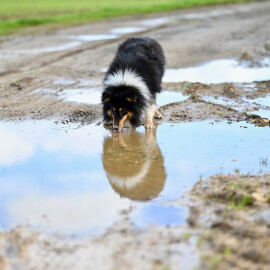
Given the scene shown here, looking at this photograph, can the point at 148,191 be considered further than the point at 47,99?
No

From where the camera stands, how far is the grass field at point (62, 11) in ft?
67.5

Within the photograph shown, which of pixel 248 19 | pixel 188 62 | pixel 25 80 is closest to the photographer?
pixel 25 80

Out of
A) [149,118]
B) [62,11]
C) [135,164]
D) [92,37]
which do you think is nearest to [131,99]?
[149,118]

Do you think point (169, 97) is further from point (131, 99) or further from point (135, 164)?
point (135, 164)

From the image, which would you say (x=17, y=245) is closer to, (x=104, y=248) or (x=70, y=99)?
(x=104, y=248)

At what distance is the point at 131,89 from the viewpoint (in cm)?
747

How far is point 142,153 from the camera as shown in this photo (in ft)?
Answer: 21.6

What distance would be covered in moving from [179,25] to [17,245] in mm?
15811

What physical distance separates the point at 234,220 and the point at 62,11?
22617mm

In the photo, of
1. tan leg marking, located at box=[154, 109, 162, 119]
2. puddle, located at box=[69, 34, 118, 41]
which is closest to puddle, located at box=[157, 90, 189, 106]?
tan leg marking, located at box=[154, 109, 162, 119]

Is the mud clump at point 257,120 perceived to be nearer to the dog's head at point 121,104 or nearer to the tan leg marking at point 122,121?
the dog's head at point 121,104

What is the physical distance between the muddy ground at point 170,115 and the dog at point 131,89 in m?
0.60

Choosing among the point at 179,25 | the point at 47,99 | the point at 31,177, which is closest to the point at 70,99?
the point at 47,99

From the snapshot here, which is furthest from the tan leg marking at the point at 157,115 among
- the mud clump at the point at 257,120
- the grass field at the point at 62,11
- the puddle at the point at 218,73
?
the grass field at the point at 62,11
